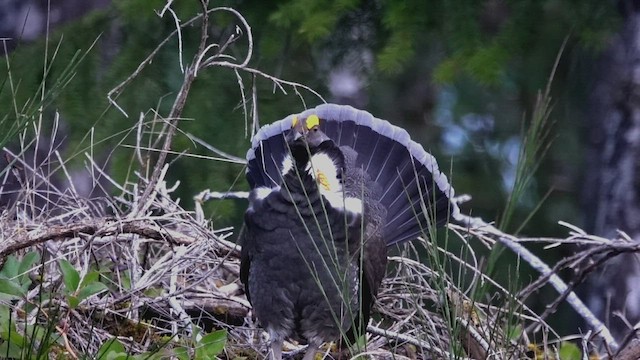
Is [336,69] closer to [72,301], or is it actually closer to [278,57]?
[278,57]

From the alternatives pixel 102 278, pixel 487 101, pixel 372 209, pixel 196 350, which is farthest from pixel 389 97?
pixel 196 350

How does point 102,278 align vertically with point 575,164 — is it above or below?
above

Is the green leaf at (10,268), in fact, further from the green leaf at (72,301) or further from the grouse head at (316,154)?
the grouse head at (316,154)

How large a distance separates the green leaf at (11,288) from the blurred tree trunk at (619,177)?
2.74m

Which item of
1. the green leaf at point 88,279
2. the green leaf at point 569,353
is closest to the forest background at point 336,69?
the green leaf at point 569,353

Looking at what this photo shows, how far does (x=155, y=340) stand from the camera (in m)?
3.00

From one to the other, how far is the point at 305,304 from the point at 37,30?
9.54 feet

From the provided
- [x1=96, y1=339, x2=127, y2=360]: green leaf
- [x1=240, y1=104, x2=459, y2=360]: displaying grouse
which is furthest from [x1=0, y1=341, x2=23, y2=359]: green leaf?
[x1=240, y1=104, x2=459, y2=360]: displaying grouse

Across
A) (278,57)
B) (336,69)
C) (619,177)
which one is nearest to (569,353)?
(619,177)

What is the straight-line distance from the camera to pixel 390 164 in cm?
368

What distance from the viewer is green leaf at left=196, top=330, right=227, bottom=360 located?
2.75 meters

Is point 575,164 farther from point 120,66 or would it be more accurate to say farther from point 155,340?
point 155,340

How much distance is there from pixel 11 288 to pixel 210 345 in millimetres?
531

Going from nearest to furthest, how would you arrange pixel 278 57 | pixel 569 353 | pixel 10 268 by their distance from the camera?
pixel 10 268 < pixel 569 353 < pixel 278 57
